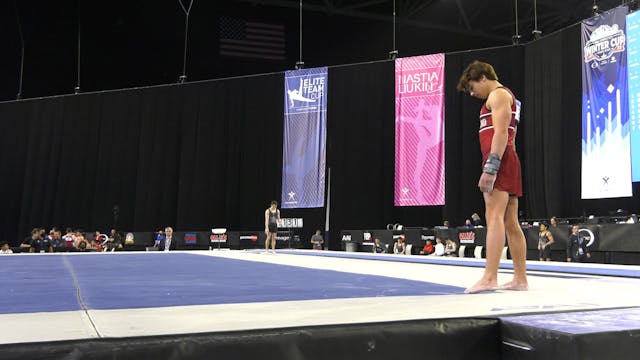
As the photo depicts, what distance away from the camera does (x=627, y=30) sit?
9.71 metres

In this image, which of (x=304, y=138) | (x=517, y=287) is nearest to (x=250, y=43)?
(x=304, y=138)

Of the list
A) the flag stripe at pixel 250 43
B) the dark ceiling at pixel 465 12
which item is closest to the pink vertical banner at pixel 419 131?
the dark ceiling at pixel 465 12

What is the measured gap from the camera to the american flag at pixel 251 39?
15.2m

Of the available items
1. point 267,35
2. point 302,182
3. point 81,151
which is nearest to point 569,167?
point 302,182

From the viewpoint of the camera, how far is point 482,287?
2477 mm

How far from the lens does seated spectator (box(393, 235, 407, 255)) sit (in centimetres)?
1169

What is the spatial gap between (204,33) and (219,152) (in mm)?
3447

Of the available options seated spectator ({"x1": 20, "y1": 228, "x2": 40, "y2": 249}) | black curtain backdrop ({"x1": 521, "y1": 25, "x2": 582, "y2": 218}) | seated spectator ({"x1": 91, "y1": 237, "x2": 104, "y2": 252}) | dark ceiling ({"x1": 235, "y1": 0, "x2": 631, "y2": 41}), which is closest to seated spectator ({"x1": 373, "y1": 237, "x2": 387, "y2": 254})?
black curtain backdrop ({"x1": 521, "y1": 25, "x2": 582, "y2": 218})

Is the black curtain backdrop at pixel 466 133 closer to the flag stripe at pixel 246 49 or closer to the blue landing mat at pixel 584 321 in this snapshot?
the flag stripe at pixel 246 49

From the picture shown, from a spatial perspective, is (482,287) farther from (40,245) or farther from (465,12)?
(465,12)

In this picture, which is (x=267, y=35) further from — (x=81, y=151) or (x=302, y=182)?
(x=81, y=151)

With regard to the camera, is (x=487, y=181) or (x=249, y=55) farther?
(x=249, y=55)

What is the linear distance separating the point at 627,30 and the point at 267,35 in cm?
923

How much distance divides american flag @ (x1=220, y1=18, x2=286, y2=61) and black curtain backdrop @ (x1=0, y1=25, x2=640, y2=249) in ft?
2.68
